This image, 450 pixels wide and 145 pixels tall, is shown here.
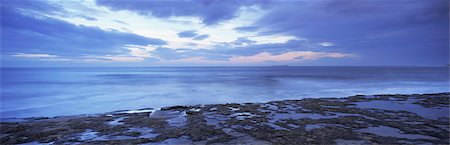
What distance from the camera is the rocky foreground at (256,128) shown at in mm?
7051

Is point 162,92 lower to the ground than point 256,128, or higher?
lower

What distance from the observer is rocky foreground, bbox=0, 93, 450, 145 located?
7051mm

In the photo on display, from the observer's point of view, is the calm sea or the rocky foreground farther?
the calm sea

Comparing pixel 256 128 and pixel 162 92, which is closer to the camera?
pixel 256 128

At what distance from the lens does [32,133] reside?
8148mm

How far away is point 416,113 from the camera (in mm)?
10250

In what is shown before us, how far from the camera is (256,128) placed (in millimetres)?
8305

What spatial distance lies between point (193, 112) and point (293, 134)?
17.6ft

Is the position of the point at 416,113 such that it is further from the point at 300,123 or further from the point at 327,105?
the point at 300,123

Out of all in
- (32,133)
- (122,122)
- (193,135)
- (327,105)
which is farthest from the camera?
(327,105)

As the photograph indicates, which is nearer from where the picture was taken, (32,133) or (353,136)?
(353,136)

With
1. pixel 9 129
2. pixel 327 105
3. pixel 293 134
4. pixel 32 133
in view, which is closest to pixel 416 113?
pixel 327 105

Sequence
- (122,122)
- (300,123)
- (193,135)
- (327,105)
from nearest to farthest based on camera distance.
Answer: (193,135)
(300,123)
(122,122)
(327,105)

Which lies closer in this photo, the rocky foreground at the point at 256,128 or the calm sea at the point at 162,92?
the rocky foreground at the point at 256,128
